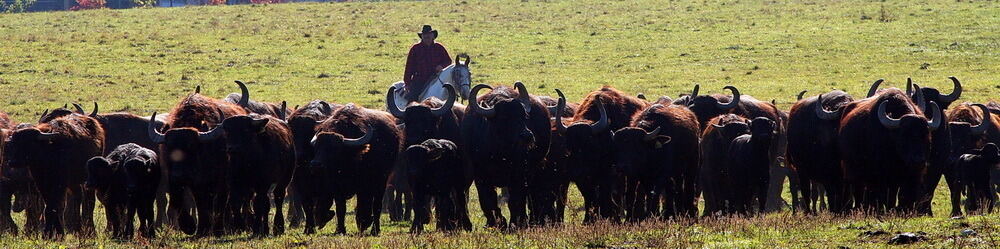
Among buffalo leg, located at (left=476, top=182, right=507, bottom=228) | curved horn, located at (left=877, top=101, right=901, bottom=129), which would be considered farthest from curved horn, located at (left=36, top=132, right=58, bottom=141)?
curved horn, located at (left=877, top=101, right=901, bottom=129)

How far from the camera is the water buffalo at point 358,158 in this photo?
52.2 ft

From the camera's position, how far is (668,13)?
54.0 metres

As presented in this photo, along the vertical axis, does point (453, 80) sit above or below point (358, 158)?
below

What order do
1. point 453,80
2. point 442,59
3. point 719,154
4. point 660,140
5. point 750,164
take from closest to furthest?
point 660,140
point 750,164
point 719,154
point 453,80
point 442,59

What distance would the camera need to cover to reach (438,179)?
615 inches

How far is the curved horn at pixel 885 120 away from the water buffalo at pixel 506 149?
3.72 meters

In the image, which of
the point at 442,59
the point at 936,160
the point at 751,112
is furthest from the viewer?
the point at 442,59

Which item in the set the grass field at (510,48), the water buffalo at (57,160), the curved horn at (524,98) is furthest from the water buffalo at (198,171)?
the grass field at (510,48)

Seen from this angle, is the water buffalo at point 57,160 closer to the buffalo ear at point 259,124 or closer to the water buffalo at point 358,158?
the buffalo ear at point 259,124

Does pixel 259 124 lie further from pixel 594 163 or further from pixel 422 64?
pixel 422 64

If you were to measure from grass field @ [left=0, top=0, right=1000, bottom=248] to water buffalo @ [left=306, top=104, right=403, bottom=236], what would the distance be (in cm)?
362

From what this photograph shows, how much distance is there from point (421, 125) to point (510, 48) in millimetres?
28183

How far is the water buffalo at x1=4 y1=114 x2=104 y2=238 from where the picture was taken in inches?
626

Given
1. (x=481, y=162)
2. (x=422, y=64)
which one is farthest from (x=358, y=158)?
(x=422, y=64)
